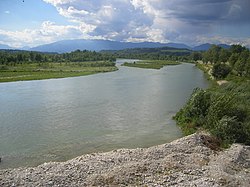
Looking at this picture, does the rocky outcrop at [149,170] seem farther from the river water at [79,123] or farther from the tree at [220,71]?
the tree at [220,71]

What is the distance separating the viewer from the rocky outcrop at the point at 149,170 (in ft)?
55.2

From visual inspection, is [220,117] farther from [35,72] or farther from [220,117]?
[35,72]

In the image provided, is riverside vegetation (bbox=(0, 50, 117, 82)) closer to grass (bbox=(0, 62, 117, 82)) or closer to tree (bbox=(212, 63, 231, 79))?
grass (bbox=(0, 62, 117, 82))

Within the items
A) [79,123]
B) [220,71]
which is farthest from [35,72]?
[79,123]

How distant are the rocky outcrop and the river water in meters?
4.50

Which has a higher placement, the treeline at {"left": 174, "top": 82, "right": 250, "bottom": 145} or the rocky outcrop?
the treeline at {"left": 174, "top": 82, "right": 250, "bottom": 145}

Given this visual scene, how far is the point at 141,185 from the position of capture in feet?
54.0

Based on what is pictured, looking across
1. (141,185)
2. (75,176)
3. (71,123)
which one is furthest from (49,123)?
(141,185)

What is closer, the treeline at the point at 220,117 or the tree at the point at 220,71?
the treeline at the point at 220,117

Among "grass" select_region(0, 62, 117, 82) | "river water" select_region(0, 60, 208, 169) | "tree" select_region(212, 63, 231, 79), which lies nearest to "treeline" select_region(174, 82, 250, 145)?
"river water" select_region(0, 60, 208, 169)

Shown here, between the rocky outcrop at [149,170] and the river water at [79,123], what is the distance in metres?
4.50

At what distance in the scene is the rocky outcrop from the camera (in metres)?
16.8

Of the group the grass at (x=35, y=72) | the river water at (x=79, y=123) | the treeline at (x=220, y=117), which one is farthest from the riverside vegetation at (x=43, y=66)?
the treeline at (x=220, y=117)

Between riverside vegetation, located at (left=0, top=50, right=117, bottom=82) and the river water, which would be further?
riverside vegetation, located at (left=0, top=50, right=117, bottom=82)
